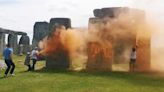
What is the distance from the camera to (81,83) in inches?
1011

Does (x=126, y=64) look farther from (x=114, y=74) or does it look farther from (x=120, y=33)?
(x=114, y=74)

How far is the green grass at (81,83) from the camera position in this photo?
23.7 m

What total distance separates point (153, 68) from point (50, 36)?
28.6 ft

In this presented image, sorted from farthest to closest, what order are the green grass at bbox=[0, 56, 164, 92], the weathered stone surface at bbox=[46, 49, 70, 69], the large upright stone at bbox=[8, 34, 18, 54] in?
the large upright stone at bbox=[8, 34, 18, 54] → the weathered stone surface at bbox=[46, 49, 70, 69] → the green grass at bbox=[0, 56, 164, 92]

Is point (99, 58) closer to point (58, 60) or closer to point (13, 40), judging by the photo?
point (58, 60)

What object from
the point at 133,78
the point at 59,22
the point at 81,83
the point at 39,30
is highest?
the point at 59,22

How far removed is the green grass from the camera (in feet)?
77.8

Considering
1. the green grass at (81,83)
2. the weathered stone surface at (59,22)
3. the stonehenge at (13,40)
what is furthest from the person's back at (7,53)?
the stonehenge at (13,40)

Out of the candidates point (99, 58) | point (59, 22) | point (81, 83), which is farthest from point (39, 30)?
point (81, 83)

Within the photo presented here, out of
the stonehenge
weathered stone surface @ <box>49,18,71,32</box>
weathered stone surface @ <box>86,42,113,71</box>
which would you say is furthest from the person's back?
the stonehenge

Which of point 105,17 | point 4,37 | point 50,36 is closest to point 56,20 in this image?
point 50,36

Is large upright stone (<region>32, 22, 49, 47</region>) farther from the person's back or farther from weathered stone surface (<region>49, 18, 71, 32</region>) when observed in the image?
the person's back

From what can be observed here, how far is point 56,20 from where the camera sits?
117ft

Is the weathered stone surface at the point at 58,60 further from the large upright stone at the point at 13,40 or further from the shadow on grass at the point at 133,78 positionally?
the large upright stone at the point at 13,40
